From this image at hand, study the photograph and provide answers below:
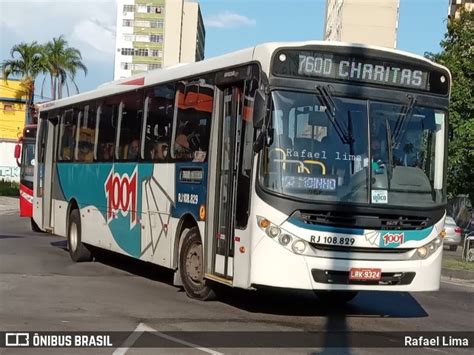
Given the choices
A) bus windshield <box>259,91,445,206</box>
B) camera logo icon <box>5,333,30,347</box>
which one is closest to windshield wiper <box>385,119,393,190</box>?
bus windshield <box>259,91,445,206</box>

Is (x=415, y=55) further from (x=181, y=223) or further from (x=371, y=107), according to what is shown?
(x=181, y=223)

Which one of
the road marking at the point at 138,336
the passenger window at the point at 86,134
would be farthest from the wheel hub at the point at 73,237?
the road marking at the point at 138,336

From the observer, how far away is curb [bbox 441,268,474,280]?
1695cm

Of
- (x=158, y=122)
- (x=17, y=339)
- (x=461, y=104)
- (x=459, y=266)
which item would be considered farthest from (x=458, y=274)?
(x=17, y=339)

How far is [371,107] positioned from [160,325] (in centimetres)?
364

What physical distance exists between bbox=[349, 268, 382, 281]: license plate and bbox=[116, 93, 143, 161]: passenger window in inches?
201

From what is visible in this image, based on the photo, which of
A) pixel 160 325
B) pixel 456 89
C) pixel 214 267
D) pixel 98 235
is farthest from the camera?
pixel 456 89

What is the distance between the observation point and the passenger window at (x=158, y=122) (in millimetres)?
11875

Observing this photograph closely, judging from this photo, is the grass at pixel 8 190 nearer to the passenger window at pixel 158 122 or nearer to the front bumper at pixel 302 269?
the passenger window at pixel 158 122

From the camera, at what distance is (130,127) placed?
13336 millimetres

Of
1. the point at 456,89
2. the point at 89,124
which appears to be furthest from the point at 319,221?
the point at 456,89

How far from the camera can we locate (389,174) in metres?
9.34

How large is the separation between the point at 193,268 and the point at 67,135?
6.91 m

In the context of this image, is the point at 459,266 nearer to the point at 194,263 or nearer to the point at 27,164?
the point at 194,263
